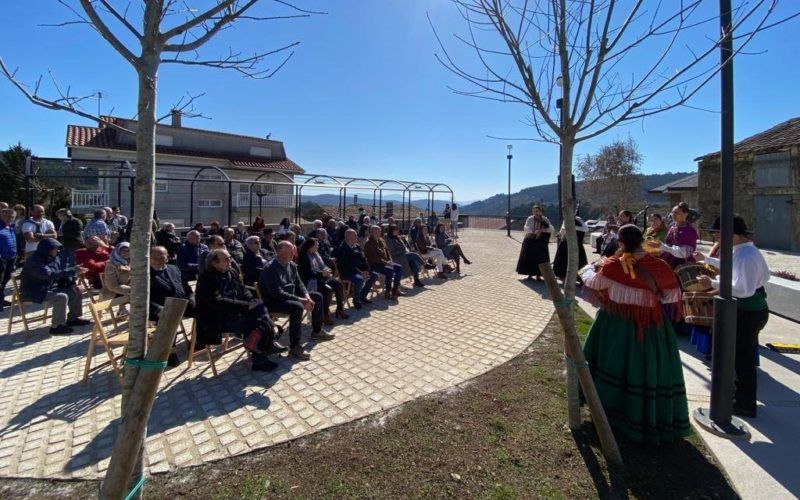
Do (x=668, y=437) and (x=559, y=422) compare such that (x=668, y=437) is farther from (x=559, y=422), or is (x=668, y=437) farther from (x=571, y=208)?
(x=571, y=208)

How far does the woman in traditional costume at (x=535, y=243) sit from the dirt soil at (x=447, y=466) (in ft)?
22.2

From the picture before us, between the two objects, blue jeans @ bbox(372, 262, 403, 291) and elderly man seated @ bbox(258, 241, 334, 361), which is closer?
elderly man seated @ bbox(258, 241, 334, 361)

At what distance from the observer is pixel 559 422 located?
3375 mm

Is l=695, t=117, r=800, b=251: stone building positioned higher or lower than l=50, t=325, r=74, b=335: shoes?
higher

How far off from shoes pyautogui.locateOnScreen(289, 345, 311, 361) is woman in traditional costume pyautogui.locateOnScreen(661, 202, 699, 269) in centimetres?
523

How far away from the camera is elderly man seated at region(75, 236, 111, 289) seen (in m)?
6.36

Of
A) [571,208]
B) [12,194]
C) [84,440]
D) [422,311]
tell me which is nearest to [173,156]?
[12,194]

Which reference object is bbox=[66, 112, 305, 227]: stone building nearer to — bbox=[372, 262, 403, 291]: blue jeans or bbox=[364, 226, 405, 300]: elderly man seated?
bbox=[364, 226, 405, 300]: elderly man seated

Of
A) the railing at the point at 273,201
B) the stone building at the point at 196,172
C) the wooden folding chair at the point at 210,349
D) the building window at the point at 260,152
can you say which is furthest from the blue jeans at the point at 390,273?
the building window at the point at 260,152

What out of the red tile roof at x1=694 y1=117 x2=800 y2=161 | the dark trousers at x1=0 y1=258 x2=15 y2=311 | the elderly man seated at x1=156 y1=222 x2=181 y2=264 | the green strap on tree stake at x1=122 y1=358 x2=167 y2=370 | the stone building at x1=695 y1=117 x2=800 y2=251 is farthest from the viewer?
the red tile roof at x1=694 y1=117 x2=800 y2=161

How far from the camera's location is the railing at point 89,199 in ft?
53.6

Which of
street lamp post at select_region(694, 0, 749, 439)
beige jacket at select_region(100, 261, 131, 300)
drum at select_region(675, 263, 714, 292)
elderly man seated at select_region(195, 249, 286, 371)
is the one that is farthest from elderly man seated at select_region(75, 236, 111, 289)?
drum at select_region(675, 263, 714, 292)

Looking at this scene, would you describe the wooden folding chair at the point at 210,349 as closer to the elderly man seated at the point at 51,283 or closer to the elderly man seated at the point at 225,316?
the elderly man seated at the point at 225,316

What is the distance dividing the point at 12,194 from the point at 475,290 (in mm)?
25555
